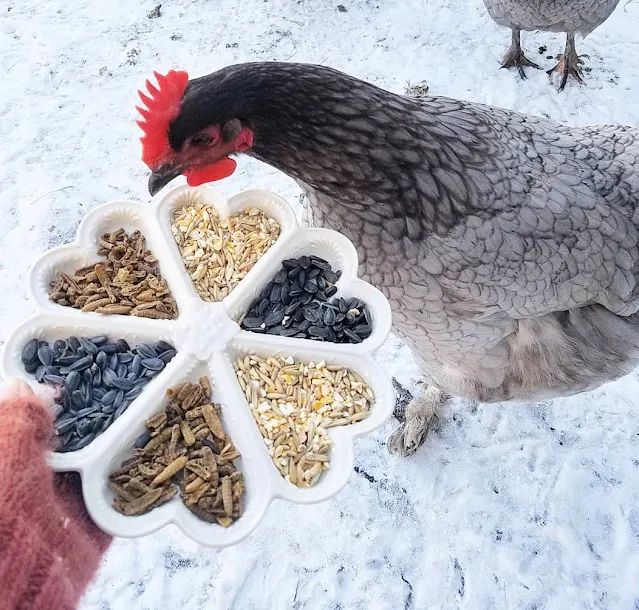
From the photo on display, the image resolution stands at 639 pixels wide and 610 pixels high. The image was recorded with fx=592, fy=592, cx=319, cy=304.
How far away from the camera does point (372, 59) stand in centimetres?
389

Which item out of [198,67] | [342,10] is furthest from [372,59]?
[198,67]

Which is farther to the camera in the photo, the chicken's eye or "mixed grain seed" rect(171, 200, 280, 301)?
"mixed grain seed" rect(171, 200, 280, 301)

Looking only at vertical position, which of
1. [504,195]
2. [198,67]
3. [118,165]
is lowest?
[118,165]

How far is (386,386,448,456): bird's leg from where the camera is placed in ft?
8.14

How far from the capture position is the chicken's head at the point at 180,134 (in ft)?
4.33

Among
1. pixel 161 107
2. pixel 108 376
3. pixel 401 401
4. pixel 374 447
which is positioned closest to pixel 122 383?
pixel 108 376

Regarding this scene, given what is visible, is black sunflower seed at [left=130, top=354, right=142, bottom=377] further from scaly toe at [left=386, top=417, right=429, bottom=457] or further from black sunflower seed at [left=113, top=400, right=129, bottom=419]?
scaly toe at [left=386, top=417, right=429, bottom=457]

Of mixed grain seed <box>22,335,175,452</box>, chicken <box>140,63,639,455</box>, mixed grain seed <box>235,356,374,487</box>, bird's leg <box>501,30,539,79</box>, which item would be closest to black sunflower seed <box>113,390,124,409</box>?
mixed grain seed <box>22,335,175,452</box>

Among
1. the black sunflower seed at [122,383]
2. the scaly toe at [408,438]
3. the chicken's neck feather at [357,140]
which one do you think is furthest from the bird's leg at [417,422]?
the black sunflower seed at [122,383]

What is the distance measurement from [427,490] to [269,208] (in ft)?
4.72

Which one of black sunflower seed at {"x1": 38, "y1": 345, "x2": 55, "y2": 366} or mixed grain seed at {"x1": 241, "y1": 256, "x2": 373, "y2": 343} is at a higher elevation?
black sunflower seed at {"x1": 38, "y1": 345, "x2": 55, "y2": 366}

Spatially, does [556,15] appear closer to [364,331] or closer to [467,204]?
[467,204]

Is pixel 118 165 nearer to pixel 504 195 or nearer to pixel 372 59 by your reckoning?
pixel 372 59

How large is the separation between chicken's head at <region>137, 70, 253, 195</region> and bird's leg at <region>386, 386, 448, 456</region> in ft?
4.89
